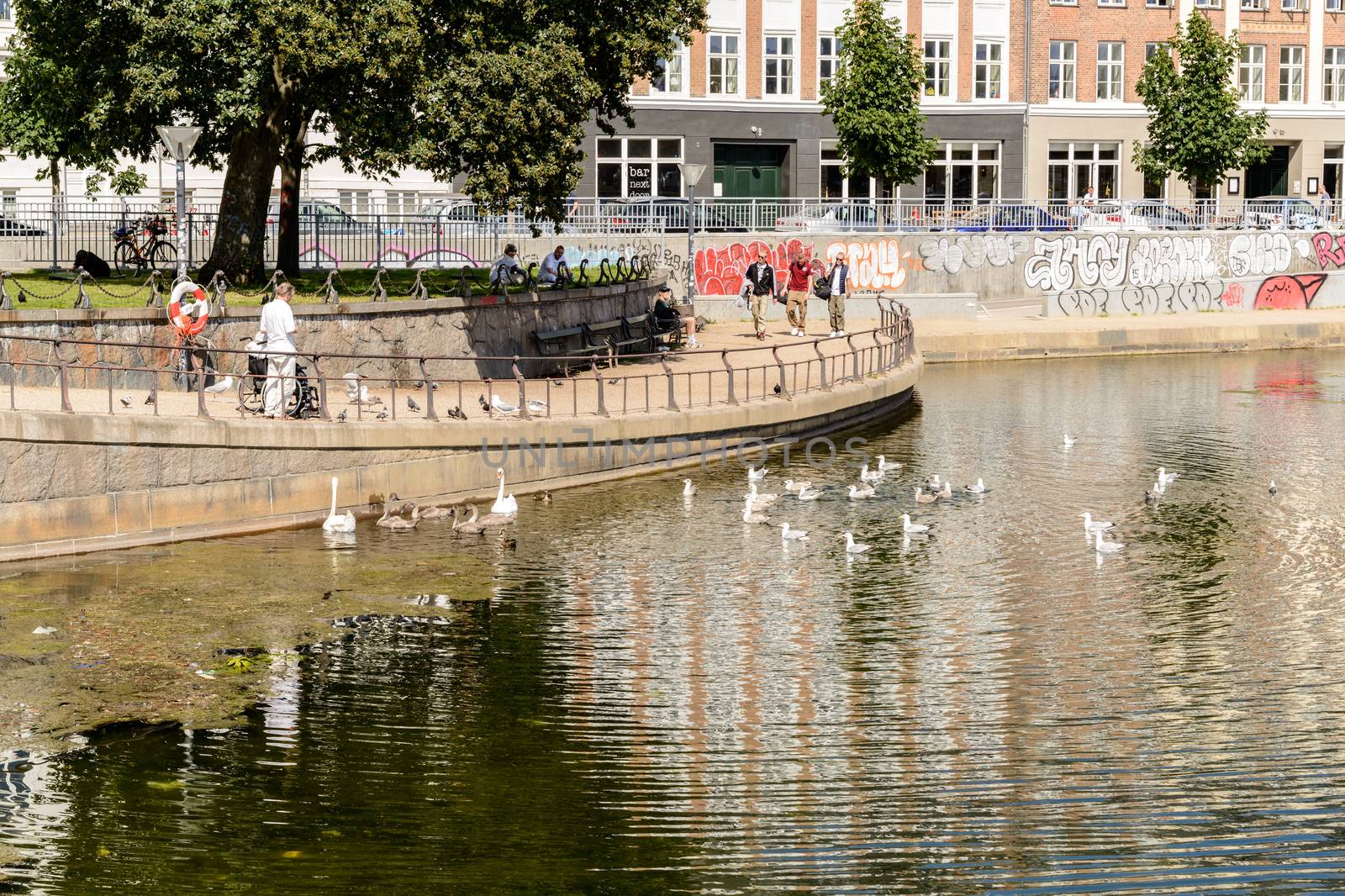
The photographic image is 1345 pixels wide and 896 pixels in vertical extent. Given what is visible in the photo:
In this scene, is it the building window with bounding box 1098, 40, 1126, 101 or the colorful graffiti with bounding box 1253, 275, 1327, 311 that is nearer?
the colorful graffiti with bounding box 1253, 275, 1327, 311

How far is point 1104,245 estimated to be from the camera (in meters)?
46.5

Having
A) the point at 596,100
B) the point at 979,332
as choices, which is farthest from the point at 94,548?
the point at 979,332

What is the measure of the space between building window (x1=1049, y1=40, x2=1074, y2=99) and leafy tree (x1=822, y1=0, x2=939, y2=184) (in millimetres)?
10916

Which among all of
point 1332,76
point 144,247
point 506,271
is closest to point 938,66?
point 1332,76

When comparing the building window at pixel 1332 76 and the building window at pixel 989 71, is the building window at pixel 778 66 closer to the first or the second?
the building window at pixel 989 71

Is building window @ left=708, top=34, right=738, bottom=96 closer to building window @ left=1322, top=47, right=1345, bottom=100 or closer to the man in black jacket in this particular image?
building window @ left=1322, top=47, right=1345, bottom=100

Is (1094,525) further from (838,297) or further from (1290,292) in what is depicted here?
(1290,292)

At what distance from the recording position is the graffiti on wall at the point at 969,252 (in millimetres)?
45281

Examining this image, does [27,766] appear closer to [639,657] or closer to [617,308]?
[639,657]

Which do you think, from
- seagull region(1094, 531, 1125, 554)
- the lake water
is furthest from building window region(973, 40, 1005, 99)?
seagull region(1094, 531, 1125, 554)

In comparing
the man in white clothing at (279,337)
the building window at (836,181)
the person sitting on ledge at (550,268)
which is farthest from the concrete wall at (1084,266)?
the man in white clothing at (279,337)

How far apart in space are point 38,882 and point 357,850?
181 centimetres

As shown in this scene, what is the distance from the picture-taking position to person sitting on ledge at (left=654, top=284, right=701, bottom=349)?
33.7 metres

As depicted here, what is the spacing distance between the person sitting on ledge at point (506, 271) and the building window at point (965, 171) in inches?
1245
